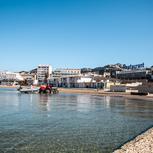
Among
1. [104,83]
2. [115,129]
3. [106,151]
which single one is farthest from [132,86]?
[106,151]

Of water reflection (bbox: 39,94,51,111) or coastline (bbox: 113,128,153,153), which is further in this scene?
water reflection (bbox: 39,94,51,111)

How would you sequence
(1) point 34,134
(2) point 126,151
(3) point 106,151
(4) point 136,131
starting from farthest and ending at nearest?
(4) point 136,131
(1) point 34,134
(3) point 106,151
(2) point 126,151

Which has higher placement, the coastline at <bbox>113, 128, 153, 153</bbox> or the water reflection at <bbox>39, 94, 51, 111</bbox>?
the coastline at <bbox>113, 128, 153, 153</bbox>

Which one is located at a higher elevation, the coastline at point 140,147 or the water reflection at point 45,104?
the coastline at point 140,147

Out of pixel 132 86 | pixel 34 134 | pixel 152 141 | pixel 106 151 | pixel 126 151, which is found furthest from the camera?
pixel 132 86

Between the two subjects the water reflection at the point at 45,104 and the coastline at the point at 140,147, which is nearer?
the coastline at the point at 140,147

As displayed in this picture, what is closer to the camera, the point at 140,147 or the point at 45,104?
the point at 140,147

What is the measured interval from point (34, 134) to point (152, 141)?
328 inches

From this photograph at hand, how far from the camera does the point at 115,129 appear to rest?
2480 cm

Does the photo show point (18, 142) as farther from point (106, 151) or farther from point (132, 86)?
point (132, 86)

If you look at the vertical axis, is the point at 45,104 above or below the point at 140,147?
below

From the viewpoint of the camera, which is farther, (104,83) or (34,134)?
(104,83)

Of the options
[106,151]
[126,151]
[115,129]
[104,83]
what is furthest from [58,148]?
[104,83]

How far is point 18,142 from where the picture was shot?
18562mm
